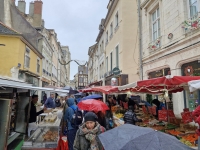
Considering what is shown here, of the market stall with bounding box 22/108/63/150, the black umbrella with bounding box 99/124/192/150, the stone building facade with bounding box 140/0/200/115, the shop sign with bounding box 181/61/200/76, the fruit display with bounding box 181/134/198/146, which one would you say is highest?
the stone building facade with bounding box 140/0/200/115

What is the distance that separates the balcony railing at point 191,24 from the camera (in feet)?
21.1

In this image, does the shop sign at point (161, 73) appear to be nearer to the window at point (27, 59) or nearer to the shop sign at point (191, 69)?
the shop sign at point (191, 69)

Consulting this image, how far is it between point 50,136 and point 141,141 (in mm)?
4253

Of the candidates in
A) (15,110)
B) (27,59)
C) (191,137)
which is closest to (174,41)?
(191,137)

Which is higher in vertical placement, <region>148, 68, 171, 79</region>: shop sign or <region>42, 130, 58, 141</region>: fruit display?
<region>148, 68, 171, 79</region>: shop sign

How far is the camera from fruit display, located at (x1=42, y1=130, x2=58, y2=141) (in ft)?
16.8

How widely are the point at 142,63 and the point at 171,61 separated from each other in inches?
130

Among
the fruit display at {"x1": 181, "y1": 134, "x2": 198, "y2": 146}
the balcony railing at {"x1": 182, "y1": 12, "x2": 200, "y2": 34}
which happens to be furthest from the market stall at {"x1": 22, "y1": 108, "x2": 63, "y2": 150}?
the balcony railing at {"x1": 182, "y1": 12, "x2": 200, "y2": 34}

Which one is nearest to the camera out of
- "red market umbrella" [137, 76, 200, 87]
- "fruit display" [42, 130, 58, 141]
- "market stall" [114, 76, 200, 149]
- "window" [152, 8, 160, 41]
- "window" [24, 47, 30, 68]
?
"red market umbrella" [137, 76, 200, 87]

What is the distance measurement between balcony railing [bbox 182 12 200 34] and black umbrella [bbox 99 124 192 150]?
612 centimetres

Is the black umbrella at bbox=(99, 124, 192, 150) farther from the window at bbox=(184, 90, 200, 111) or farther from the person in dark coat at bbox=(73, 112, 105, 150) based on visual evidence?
the window at bbox=(184, 90, 200, 111)

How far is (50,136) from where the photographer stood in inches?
208

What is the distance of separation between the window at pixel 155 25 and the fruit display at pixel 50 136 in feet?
25.6

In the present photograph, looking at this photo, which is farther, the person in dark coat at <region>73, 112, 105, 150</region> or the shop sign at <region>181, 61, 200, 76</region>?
the shop sign at <region>181, 61, 200, 76</region>
